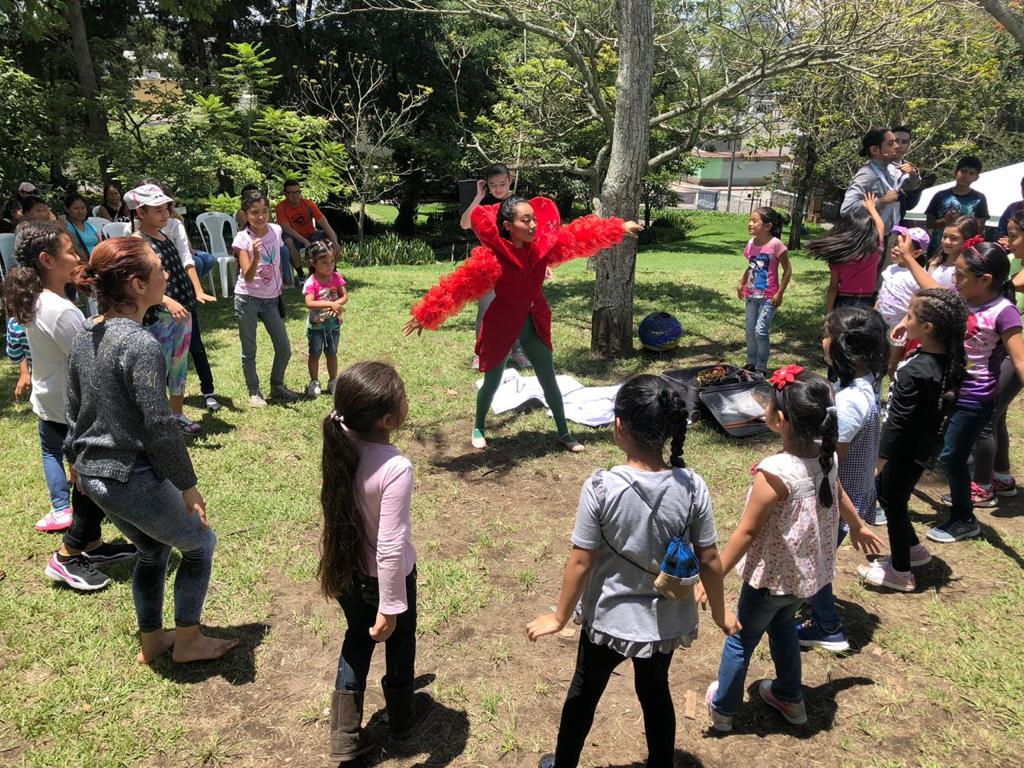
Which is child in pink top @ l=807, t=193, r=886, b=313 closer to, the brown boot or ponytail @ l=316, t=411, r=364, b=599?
ponytail @ l=316, t=411, r=364, b=599

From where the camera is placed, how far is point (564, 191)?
2641cm

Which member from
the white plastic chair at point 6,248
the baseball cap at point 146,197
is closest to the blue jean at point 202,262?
the baseball cap at point 146,197

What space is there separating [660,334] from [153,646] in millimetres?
5974

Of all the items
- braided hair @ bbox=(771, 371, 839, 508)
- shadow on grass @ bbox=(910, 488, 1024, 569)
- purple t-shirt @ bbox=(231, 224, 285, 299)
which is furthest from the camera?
purple t-shirt @ bbox=(231, 224, 285, 299)

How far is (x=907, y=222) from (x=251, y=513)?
10693mm

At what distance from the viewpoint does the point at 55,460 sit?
403cm

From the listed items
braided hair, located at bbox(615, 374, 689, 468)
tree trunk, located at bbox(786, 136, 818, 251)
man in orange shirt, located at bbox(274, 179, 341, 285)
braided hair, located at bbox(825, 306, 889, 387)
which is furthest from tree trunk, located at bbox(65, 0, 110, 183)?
tree trunk, located at bbox(786, 136, 818, 251)

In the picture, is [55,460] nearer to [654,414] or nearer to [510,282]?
[510,282]

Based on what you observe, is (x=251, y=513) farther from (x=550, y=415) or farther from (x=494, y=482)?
(x=550, y=415)

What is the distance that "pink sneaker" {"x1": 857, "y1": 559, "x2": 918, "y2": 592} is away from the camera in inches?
147

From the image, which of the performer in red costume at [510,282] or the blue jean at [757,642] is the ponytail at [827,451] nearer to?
the blue jean at [757,642]

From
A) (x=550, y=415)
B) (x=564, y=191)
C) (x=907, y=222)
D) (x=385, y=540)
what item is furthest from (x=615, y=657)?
(x=564, y=191)

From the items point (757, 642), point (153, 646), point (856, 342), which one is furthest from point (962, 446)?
point (153, 646)

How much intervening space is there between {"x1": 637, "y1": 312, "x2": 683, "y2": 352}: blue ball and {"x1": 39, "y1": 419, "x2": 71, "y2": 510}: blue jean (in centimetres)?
570
